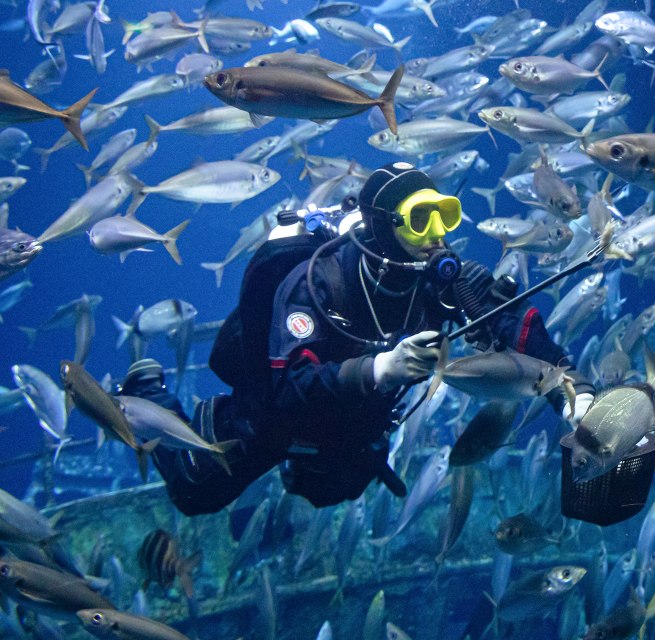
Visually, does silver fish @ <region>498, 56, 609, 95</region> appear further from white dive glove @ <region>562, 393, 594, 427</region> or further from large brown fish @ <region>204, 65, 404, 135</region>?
white dive glove @ <region>562, 393, 594, 427</region>

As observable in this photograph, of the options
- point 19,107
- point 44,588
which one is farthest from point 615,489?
point 19,107

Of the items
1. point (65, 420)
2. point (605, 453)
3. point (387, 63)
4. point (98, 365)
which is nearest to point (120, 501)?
point (65, 420)

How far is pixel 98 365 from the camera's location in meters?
44.1

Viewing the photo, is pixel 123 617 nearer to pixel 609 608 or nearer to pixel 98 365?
pixel 609 608

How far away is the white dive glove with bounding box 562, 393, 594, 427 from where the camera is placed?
2.14 metres

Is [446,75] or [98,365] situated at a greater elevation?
[446,75]

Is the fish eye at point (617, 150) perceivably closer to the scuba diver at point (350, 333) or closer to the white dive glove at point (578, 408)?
the scuba diver at point (350, 333)

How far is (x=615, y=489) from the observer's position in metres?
1.97

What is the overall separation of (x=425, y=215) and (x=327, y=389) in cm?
91

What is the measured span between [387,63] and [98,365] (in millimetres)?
31841

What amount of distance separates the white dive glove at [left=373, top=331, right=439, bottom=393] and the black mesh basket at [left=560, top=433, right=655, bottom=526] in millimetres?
565

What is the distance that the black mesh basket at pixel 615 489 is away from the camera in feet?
6.35

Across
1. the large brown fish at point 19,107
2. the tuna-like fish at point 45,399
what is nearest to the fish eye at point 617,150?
the large brown fish at point 19,107

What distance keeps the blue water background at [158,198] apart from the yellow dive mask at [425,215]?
9.27 metres
